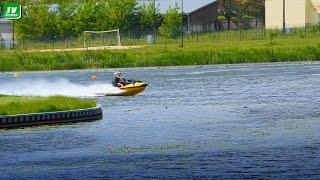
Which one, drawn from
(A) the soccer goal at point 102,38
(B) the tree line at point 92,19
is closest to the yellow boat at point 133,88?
(A) the soccer goal at point 102,38

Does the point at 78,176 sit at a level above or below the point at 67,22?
below

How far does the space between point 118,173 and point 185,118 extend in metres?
18.9

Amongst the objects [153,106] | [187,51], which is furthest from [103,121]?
[187,51]

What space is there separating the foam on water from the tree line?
61.6 meters

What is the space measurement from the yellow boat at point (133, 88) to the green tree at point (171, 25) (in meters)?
72.7

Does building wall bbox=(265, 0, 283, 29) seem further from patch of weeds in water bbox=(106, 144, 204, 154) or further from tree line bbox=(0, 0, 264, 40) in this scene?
patch of weeds in water bbox=(106, 144, 204, 154)

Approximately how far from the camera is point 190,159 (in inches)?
1467

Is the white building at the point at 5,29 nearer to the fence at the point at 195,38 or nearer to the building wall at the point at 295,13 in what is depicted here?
the fence at the point at 195,38

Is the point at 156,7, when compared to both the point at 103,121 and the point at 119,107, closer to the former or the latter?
the point at 119,107

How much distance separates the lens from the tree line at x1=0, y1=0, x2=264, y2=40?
477ft

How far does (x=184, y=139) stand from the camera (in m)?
43.4

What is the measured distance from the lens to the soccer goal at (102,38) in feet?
444

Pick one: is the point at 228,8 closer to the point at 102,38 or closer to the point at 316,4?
the point at 316,4

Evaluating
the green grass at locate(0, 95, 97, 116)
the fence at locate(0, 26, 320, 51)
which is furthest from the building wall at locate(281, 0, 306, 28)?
the green grass at locate(0, 95, 97, 116)
